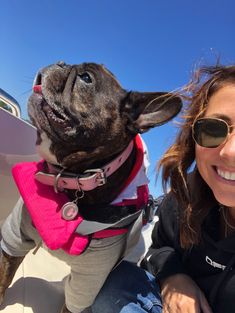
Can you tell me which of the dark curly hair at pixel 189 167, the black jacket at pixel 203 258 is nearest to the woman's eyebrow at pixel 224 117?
the dark curly hair at pixel 189 167

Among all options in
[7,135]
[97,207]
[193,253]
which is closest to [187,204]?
[193,253]

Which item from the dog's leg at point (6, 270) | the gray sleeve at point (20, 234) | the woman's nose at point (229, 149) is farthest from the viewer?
the dog's leg at point (6, 270)

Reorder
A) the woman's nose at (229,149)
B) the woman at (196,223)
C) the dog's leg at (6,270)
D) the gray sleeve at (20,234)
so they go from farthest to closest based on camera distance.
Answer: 1. the dog's leg at (6,270)
2. the gray sleeve at (20,234)
3. the woman at (196,223)
4. the woman's nose at (229,149)

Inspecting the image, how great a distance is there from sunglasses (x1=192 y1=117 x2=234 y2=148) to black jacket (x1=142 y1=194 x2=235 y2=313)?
428mm

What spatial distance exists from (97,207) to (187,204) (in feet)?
1.45

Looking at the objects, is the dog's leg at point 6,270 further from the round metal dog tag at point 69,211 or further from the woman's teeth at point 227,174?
the woman's teeth at point 227,174

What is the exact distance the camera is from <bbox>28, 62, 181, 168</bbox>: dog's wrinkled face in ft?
6.36

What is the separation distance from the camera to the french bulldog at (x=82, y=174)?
1.90 meters

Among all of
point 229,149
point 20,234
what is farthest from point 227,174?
point 20,234

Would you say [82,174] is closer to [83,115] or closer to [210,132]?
[83,115]

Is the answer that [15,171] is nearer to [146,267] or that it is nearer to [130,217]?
[130,217]

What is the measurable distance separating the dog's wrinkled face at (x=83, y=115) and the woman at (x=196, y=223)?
23cm

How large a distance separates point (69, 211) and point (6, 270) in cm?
59

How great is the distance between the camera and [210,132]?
1.55m
